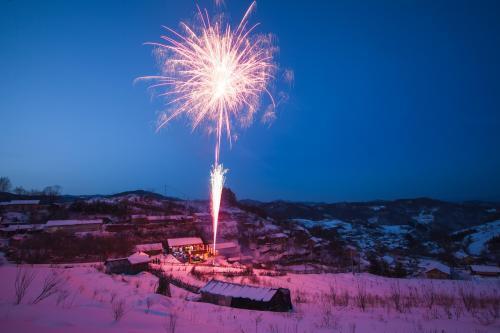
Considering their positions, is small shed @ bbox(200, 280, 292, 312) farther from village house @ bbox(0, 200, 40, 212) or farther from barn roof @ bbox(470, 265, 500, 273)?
village house @ bbox(0, 200, 40, 212)

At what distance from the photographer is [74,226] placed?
48.9 metres

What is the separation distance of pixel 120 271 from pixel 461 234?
95.1 meters

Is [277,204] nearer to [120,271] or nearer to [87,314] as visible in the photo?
[120,271]

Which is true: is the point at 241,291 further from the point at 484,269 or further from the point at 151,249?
the point at 484,269

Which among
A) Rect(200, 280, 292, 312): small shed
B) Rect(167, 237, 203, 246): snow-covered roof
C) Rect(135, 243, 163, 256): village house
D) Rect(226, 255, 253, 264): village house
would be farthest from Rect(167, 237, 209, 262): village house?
Rect(200, 280, 292, 312): small shed

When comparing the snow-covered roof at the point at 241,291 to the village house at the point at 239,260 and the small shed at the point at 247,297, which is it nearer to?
the small shed at the point at 247,297

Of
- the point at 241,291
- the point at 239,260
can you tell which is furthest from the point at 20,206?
the point at 241,291

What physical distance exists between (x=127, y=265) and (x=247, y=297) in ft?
49.1

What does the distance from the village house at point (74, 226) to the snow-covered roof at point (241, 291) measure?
4142 cm

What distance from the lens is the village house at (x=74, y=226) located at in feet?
156

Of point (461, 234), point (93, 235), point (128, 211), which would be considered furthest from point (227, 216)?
point (461, 234)

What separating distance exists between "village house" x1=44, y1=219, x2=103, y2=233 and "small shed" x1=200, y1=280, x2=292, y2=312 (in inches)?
1631

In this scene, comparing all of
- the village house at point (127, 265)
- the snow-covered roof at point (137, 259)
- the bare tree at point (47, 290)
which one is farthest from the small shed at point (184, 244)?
the bare tree at point (47, 290)

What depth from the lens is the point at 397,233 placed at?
100125 mm
